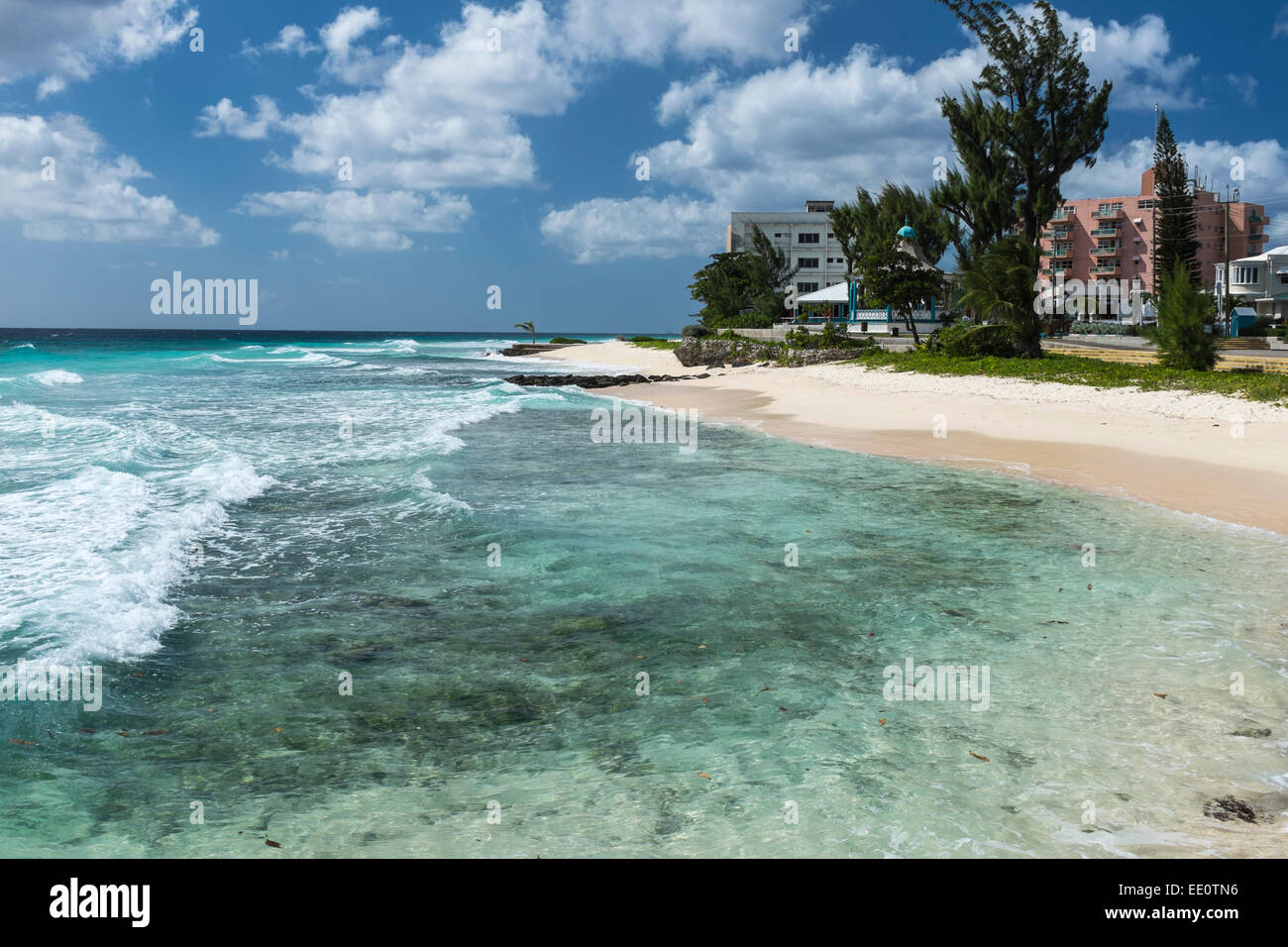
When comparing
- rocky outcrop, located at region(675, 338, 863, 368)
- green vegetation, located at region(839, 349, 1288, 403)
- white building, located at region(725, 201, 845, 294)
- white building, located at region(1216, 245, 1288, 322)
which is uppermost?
white building, located at region(725, 201, 845, 294)

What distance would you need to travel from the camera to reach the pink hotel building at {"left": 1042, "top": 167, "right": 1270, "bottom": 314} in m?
102

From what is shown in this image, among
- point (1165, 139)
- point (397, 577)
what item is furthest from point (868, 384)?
point (1165, 139)

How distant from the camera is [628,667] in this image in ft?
25.2

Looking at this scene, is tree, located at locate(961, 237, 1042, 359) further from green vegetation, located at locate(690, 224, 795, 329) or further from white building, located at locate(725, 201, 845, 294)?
white building, located at locate(725, 201, 845, 294)

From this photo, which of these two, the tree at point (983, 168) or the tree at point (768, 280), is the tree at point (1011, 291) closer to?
the tree at point (983, 168)

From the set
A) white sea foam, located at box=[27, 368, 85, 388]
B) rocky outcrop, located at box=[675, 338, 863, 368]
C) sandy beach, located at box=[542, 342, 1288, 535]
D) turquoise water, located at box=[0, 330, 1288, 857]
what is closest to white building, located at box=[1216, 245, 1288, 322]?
rocky outcrop, located at box=[675, 338, 863, 368]

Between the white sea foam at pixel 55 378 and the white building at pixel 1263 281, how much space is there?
91.6 m

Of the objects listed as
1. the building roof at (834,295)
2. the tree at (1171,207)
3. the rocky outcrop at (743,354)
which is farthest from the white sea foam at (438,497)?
the tree at (1171,207)

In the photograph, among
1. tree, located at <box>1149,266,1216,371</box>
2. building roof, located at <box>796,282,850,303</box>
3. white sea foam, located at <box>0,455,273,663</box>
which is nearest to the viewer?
white sea foam, located at <box>0,455,273,663</box>

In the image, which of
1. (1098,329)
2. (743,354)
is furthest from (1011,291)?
→ (1098,329)

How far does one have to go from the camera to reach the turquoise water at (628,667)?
513 cm

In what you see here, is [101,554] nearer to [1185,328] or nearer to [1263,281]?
[1185,328]

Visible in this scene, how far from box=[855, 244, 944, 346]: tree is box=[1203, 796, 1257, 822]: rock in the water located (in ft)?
136
